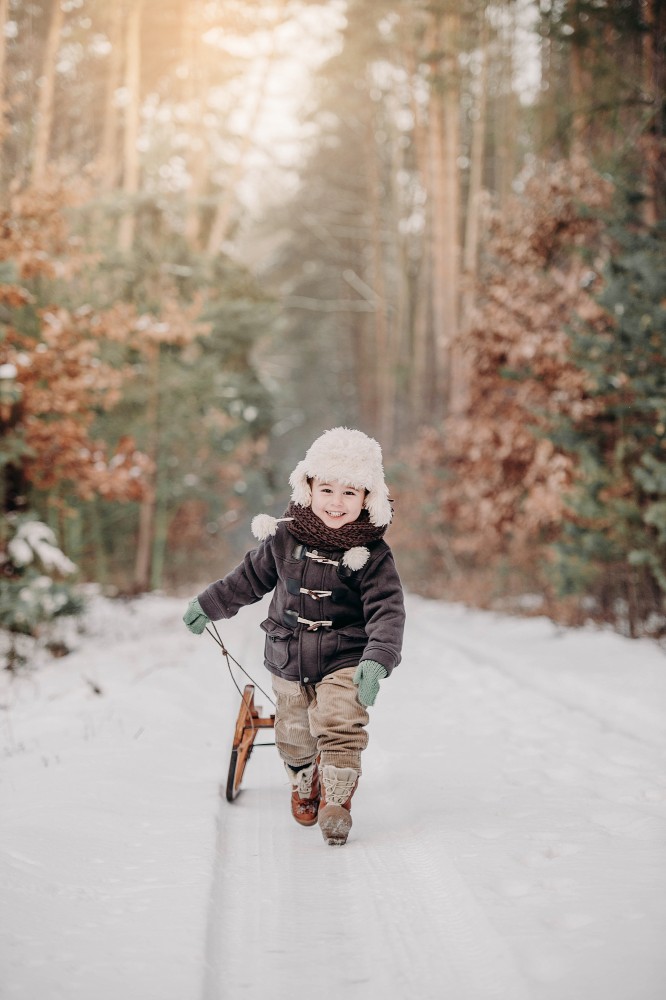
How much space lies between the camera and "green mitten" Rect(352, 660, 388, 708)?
11.4 feet

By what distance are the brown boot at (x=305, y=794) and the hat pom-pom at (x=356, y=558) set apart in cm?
100

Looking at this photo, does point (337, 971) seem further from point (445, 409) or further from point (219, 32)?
point (219, 32)

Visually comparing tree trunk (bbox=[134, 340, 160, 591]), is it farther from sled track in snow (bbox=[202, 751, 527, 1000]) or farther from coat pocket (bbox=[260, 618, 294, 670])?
sled track in snow (bbox=[202, 751, 527, 1000])

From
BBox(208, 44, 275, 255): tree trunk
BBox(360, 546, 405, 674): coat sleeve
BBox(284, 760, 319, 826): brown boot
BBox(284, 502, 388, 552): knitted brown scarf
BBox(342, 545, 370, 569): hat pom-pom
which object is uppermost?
BBox(208, 44, 275, 255): tree trunk

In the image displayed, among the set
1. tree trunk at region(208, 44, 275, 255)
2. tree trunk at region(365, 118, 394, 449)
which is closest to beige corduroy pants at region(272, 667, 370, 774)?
tree trunk at region(208, 44, 275, 255)

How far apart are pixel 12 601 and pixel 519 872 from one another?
226 inches

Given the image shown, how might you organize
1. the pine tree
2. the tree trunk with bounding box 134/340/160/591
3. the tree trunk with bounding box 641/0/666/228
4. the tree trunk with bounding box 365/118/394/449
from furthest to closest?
the tree trunk with bounding box 365/118/394/449 → the tree trunk with bounding box 134/340/160/591 → the tree trunk with bounding box 641/0/666/228 → the pine tree

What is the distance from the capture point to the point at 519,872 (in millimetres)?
3133

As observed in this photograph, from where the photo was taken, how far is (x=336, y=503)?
12.7 ft

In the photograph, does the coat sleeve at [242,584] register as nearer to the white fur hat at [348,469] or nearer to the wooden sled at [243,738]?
the white fur hat at [348,469]

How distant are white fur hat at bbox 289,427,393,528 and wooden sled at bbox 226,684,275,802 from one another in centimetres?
114

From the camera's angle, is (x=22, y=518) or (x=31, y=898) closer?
(x=31, y=898)

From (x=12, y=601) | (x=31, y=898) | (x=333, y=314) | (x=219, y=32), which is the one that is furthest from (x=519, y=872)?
(x=333, y=314)

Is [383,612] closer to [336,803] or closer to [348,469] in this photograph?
[348,469]
